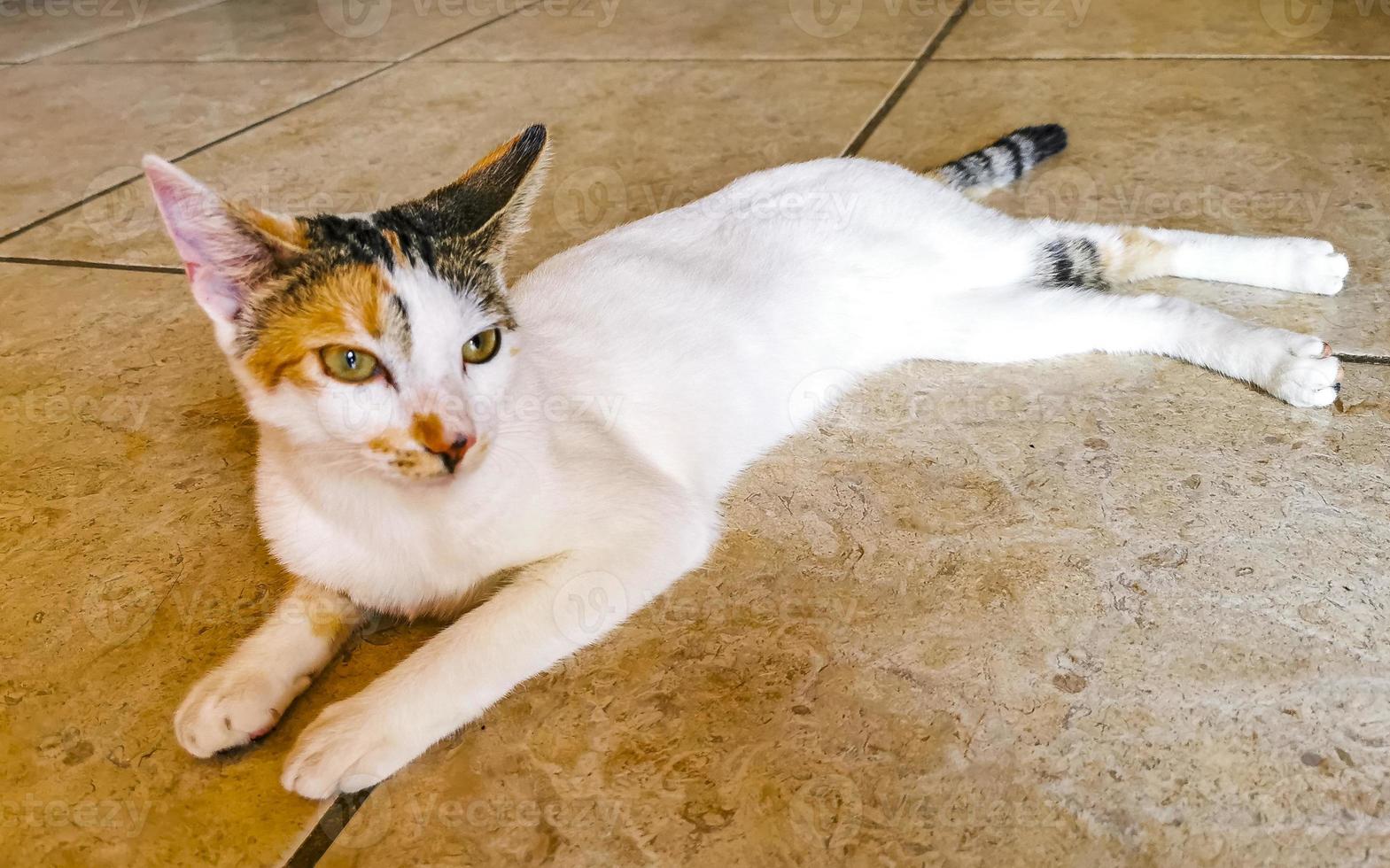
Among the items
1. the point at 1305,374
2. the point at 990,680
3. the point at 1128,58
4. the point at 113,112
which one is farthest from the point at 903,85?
the point at 113,112

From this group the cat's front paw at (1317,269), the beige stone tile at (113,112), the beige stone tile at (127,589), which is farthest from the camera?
the beige stone tile at (113,112)

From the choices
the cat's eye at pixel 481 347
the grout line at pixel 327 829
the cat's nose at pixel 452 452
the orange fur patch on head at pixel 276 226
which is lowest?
the grout line at pixel 327 829

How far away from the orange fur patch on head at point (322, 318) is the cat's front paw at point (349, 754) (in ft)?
1.55

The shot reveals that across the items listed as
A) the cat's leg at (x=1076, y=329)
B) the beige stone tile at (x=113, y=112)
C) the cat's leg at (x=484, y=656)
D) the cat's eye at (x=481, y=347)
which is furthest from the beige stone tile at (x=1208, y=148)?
the beige stone tile at (x=113, y=112)

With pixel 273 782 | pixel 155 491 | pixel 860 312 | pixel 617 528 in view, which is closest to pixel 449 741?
pixel 273 782

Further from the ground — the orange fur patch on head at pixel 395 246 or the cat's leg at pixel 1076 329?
the orange fur patch on head at pixel 395 246

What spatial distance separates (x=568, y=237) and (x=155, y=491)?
1391 mm

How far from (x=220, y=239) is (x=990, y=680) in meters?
1.26

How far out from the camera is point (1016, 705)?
139 centimetres

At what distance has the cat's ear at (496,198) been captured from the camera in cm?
156

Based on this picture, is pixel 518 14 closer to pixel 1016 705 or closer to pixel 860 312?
pixel 860 312

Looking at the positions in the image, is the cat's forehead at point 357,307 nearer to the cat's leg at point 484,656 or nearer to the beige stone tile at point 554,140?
Answer: the cat's leg at point 484,656

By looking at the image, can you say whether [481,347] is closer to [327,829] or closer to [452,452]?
[452,452]

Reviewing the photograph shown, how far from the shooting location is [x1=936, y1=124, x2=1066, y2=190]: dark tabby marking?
2.69 m
